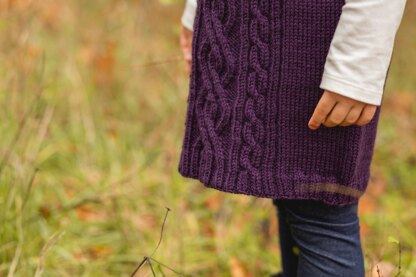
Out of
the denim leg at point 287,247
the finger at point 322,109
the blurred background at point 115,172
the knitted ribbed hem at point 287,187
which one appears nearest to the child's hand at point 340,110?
the finger at point 322,109

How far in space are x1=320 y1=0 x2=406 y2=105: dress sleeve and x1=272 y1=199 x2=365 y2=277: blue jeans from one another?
0.32 meters

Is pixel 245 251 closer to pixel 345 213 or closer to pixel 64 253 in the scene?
pixel 64 253

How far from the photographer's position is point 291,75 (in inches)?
48.9

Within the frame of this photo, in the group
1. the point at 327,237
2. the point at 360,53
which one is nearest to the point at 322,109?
the point at 360,53

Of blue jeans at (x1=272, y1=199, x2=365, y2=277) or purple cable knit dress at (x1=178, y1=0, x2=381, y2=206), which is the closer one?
purple cable knit dress at (x1=178, y1=0, x2=381, y2=206)

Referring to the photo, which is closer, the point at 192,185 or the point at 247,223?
the point at 247,223

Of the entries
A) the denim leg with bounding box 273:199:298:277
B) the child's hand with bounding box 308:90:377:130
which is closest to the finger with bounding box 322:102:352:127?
the child's hand with bounding box 308:90:377:130

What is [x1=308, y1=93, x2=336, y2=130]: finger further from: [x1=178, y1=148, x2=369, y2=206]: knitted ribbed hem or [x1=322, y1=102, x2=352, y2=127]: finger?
[x1=178, y1=148, x2=369, y2=206]: knitted ribbed hem

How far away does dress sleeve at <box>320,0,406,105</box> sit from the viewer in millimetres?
1130

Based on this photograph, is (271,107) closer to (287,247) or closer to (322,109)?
(322,109)

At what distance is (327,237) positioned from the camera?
1.35 m

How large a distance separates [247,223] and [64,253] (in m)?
0.87

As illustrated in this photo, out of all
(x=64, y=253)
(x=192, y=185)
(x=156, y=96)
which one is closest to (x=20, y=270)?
(x=64, y=253)

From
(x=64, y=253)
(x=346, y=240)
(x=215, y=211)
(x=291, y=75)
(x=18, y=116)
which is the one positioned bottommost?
(x=215, y=211)
